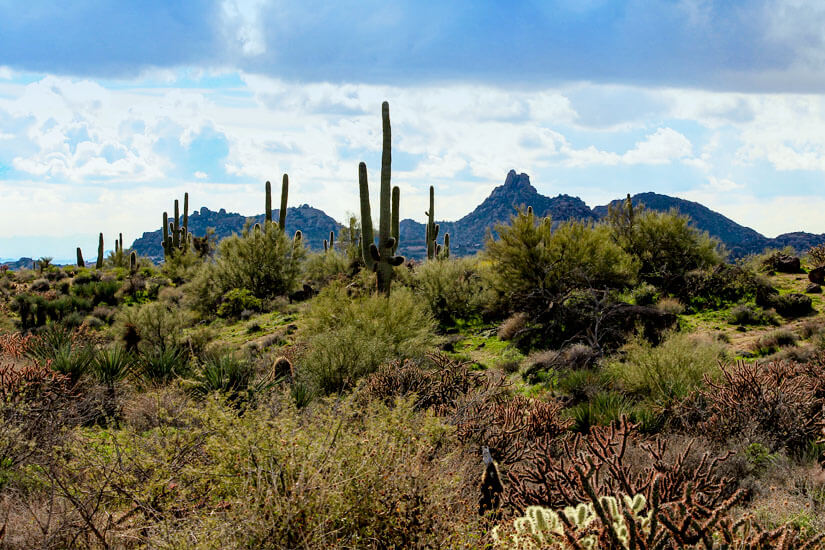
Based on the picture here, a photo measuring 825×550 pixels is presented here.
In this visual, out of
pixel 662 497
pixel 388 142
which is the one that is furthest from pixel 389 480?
pixel 388 142

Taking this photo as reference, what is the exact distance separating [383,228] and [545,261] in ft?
17.1

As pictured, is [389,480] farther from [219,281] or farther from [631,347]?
[219,281]

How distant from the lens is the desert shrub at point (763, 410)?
6840 mm

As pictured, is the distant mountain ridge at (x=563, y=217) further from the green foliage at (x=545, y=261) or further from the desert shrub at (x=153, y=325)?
the desert shrub at (x=153, y=325)

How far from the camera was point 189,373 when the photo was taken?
10422 millimetres

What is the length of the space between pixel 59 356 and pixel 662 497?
962cm

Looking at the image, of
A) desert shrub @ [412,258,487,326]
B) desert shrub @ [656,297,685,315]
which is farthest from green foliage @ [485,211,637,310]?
desert shrub @ [412,258,487,326]

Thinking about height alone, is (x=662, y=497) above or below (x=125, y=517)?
above

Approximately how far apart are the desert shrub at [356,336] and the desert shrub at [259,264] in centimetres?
845

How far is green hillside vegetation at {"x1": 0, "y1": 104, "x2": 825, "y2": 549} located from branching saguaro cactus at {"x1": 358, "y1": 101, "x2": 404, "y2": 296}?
0.09 meters

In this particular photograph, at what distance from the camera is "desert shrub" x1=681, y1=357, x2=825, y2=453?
22.4 ft

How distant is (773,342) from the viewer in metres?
13.0

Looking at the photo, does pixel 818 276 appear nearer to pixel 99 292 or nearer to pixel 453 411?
pixel 453 411

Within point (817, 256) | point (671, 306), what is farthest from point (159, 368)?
point (817, 256)
